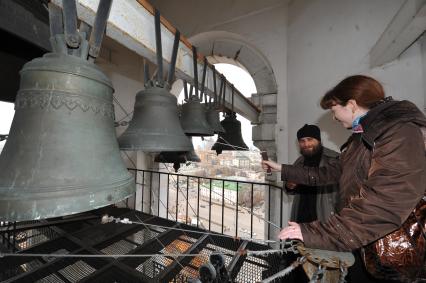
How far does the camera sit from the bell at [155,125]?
0.87 metres

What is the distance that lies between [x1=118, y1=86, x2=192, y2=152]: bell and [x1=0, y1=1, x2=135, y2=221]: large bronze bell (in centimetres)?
28

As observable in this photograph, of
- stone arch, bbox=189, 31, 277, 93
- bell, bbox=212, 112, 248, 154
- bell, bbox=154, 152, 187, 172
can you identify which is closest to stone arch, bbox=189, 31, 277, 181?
stone arch, bbox=189, 31, 277, 93

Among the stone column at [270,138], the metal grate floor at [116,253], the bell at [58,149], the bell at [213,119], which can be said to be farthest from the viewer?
the stone column at [270,138]

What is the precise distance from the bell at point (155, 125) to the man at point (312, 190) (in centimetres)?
139

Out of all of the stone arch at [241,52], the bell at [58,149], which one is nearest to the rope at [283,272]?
the bell at [58,149]

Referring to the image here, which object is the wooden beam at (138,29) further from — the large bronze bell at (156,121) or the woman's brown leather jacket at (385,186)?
the woman's brown leather jacket at (385,186)

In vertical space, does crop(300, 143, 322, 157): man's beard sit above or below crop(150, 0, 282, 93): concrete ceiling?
below

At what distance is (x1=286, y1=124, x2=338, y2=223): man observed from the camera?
180cm

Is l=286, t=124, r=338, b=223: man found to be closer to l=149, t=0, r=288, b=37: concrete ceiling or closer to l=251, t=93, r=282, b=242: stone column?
l=251, t=93, r=282, b=242: stone column

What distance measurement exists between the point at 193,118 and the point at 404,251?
1.20 m

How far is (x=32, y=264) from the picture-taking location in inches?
49.2

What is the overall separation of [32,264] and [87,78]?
142 cm

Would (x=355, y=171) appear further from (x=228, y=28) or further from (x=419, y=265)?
(x=228, y=28)

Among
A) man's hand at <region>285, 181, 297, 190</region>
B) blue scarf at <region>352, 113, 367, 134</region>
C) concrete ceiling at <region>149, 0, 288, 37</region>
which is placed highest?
concrete ceiling at <region>149, 0, 288, 37</region>
